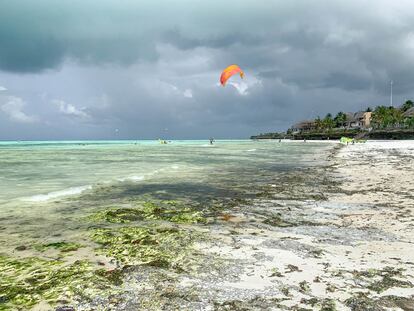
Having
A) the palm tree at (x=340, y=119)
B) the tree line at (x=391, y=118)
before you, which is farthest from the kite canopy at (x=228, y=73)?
the palm tree at (x=340, y=119)

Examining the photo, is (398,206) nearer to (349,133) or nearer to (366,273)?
(366,273)

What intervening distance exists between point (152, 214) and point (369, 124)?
154m

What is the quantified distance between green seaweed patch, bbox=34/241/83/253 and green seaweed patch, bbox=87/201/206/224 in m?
1.99

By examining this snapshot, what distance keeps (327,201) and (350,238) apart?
4433mm

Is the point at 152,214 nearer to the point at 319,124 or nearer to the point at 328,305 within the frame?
the point at 328,305

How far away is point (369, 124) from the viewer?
14625 cm

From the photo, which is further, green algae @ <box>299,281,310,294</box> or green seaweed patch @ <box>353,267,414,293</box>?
green seaweed patch @ <box>353,267,414,293</box>

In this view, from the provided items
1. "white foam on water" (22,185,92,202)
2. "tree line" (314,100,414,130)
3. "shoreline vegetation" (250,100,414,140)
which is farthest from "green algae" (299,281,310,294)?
"tree line" (314,100,414,130)

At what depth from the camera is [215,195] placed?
42.4 ft

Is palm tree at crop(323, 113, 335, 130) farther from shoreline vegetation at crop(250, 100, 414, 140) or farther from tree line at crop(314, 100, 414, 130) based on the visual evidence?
tree line at crop(314, 100, 414, 130)

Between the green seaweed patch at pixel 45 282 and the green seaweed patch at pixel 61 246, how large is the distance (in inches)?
22.8

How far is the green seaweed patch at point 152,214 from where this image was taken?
344 inches

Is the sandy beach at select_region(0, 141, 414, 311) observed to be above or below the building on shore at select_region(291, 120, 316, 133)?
below

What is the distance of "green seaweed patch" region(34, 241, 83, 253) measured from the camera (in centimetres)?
622
